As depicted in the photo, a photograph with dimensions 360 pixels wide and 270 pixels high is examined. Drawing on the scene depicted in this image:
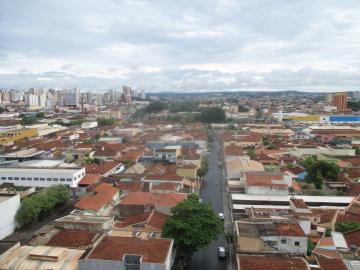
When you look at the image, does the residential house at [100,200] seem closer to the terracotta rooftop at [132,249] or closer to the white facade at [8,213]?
the white facade at [8,213]

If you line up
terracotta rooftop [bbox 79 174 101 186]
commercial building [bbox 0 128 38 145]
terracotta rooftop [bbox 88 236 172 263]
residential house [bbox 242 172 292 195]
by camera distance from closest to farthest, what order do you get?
terracotta rooftop [bbox 88 236 172 263] → residential house [bbox 242 172 292 195] → terracotta rooftop [bbox 79 174 101 186] → commercial building [bbox 0 128 38 145]

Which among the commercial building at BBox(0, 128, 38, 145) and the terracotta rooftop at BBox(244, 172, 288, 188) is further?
the commercial building at BBox(0, 128, 38, 145)

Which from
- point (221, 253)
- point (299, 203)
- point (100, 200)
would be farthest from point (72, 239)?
point (299, 203)

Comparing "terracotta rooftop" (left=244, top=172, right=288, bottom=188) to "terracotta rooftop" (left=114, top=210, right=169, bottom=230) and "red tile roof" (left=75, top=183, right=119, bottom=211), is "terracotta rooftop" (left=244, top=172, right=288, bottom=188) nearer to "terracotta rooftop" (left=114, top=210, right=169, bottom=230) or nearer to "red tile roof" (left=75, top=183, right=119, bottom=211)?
"terracotta rooftop" (left=114, top=210, right=169, bottom=230)

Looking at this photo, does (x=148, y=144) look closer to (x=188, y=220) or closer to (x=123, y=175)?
(x=123, y=175)

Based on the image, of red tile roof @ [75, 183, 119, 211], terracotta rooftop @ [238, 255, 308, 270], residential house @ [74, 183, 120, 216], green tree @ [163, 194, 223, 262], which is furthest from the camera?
red tile roof @ [75, 183, 119, 211]

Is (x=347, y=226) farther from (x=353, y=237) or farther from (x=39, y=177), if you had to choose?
(x=39, y=177)

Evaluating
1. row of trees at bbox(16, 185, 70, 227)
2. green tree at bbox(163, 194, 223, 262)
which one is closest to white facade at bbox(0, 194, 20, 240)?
row of trees at bbox(16, 185, 70, 227)

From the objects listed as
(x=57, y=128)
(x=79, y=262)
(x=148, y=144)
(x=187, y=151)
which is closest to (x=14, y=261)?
(x=79, y=262)
